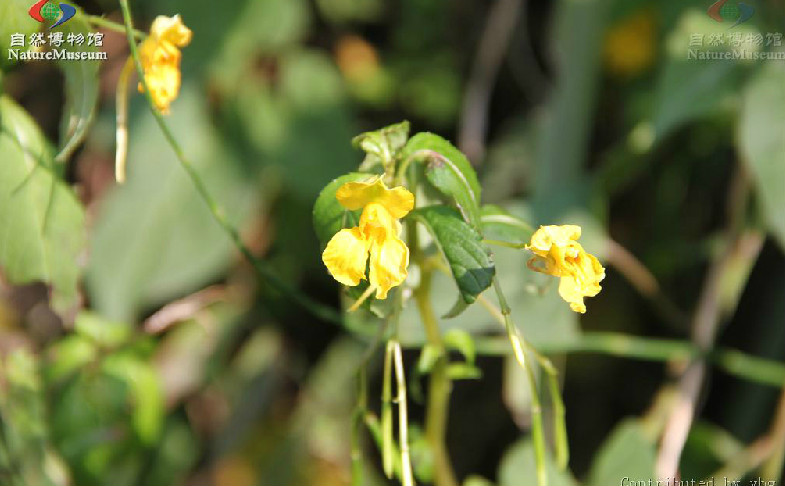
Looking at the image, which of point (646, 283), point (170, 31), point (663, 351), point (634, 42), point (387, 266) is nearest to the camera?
point (387, 266)

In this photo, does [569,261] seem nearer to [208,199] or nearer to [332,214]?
[332,214]

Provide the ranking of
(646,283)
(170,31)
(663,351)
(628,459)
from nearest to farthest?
1. (170,31)
2. (628,459)
3. (663,351)
4. (646,283)

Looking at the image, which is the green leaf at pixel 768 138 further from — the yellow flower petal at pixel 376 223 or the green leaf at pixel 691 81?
the yellow flower petal at pixel 376 223

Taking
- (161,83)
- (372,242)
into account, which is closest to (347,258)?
(372,242)

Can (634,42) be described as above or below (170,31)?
below

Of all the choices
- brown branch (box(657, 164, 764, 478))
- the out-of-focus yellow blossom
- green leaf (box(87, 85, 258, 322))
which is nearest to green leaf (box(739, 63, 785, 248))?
brown branch (box(657, 164, 764, 478))

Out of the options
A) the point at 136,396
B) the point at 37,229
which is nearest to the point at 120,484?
the point at 136,396

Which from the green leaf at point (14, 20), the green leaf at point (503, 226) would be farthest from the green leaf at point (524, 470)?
the green leaf at point (14, 20)

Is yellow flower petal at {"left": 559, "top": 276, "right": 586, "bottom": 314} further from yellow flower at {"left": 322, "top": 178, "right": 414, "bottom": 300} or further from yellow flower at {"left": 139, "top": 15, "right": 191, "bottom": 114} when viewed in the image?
yellow flower at {"left": 139, "top": 15, "right": 191, "bottom": 114}
